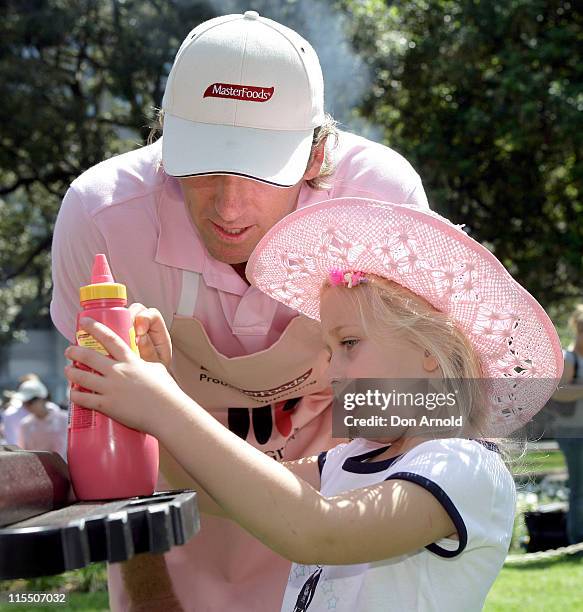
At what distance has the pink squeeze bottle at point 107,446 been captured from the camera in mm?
1513

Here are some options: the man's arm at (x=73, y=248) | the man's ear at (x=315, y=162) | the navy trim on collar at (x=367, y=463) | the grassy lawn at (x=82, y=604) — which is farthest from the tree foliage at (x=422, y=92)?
the navy trim on collar at (x=367, y=463)

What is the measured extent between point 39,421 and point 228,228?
304 inches

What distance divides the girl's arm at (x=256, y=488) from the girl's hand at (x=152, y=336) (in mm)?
227

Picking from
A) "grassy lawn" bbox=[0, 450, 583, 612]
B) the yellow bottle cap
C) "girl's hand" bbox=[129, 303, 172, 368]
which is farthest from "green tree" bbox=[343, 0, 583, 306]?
the yellow bottle cap

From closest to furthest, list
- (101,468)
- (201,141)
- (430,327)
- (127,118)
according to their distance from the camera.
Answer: (101,468)
(430,327)
(201,141)
(127,118)

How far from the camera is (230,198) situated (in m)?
2.25

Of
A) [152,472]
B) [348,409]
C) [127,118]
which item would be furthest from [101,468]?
[127,118]

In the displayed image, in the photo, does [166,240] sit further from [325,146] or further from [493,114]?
[493,114]

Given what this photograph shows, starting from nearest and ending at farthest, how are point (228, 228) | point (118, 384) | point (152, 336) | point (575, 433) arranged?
point (118, 384), point (152, 336), point (228, 228), point (575, 433)

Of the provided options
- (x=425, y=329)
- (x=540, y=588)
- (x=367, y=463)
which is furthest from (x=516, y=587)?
(x=425, y=329)

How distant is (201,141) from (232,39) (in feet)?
0.87

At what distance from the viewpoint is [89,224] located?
254cm

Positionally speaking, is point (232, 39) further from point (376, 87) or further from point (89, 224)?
point (376, 87)

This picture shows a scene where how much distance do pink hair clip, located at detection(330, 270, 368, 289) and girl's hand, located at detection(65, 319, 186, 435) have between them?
545 mm
